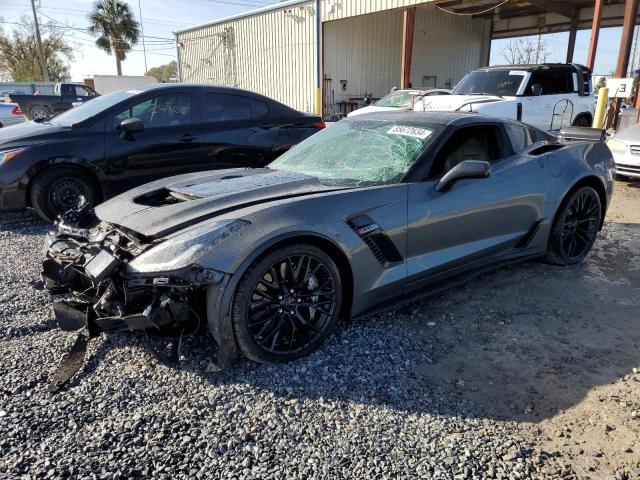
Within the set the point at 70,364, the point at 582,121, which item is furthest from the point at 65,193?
the point at 582,121

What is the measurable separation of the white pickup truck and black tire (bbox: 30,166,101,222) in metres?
6.73

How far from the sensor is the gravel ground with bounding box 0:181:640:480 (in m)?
2.07

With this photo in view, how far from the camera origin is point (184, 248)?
248 cm

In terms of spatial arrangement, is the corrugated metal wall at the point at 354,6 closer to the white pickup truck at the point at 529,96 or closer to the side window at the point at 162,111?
the white pickup truck at the point at 529,96

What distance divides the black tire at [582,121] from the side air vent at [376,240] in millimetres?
10068

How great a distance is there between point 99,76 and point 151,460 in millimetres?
31982

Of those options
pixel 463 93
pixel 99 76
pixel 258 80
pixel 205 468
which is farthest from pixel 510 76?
pixel 99 76

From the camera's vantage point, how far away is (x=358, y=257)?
290 cm

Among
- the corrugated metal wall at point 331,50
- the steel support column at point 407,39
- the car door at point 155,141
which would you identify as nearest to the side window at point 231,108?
the car door at point 155,141

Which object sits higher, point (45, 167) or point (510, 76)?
point (510, 76)

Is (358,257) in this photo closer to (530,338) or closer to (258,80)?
(530,338)

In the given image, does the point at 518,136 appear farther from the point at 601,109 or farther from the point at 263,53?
the point at 263,53

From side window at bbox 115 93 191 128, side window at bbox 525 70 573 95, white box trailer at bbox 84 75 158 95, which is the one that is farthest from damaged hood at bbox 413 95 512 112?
white box trailer at bbox 84 75 158 95

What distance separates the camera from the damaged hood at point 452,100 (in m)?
9.59
